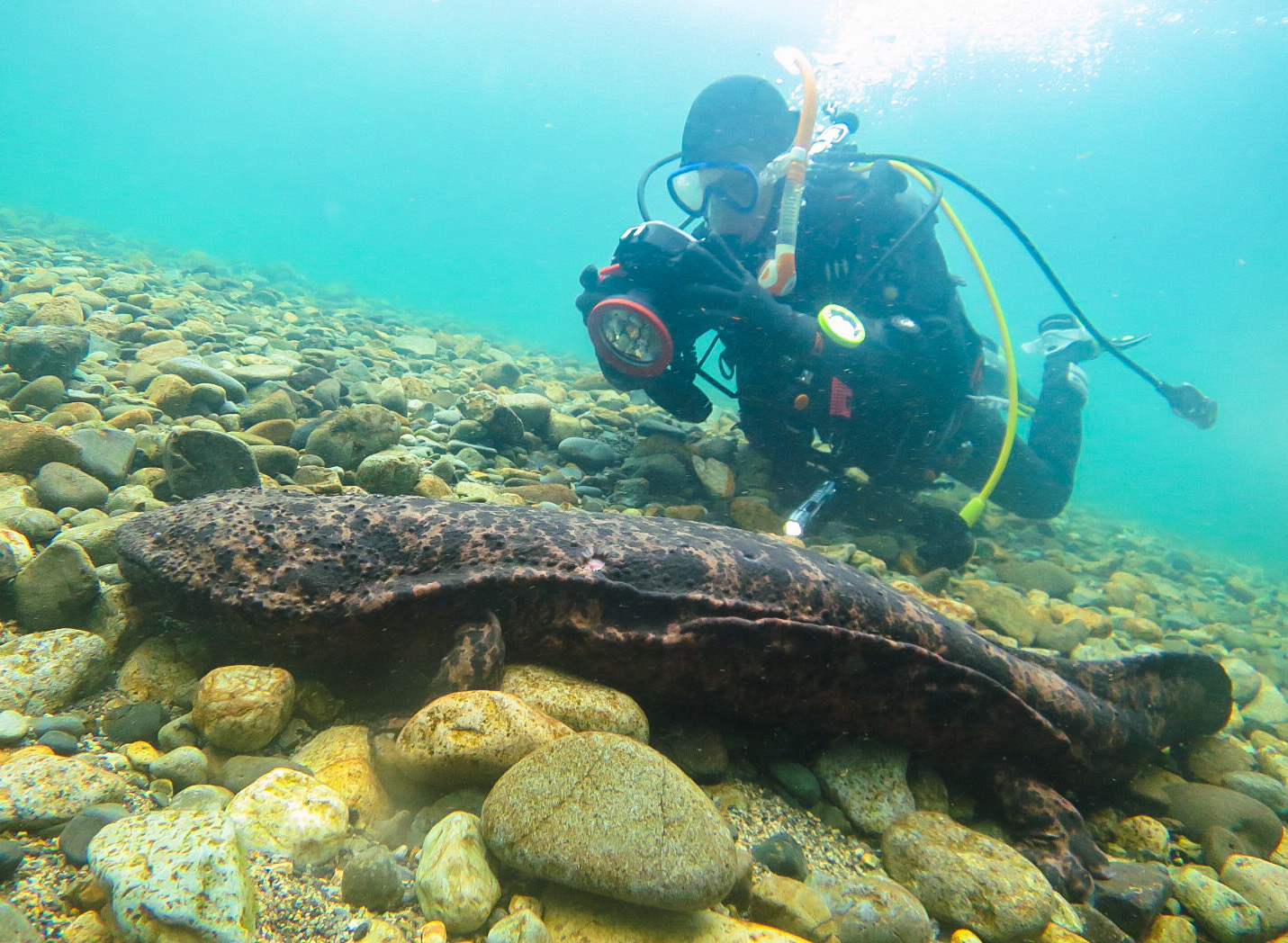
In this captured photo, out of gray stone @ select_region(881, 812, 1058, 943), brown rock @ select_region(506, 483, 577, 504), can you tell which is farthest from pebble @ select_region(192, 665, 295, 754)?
gray stone @ select_region(881, 812, 1058, 943)

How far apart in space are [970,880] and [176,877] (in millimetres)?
2357

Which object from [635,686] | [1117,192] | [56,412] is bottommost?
[635,686]

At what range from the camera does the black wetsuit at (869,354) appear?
527cm

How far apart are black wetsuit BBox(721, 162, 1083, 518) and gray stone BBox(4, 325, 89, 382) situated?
4946 mm

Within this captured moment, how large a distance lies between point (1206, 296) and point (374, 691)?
98.2 meters

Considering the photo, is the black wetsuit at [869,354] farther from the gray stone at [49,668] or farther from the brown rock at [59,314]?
the brown rock at [59,314]

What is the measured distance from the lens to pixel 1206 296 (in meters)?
68.2

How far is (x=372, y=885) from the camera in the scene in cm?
143

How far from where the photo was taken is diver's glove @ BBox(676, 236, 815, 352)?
4836mm

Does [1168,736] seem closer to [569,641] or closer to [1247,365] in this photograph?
[569,641]

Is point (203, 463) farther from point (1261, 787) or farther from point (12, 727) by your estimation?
point (1261, 787)

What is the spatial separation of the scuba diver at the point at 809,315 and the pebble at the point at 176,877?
3.90 m

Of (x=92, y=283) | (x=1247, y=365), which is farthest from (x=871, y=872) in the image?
(x=1247, y=365)

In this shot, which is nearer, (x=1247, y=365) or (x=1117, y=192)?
(x=1117, y=192)
